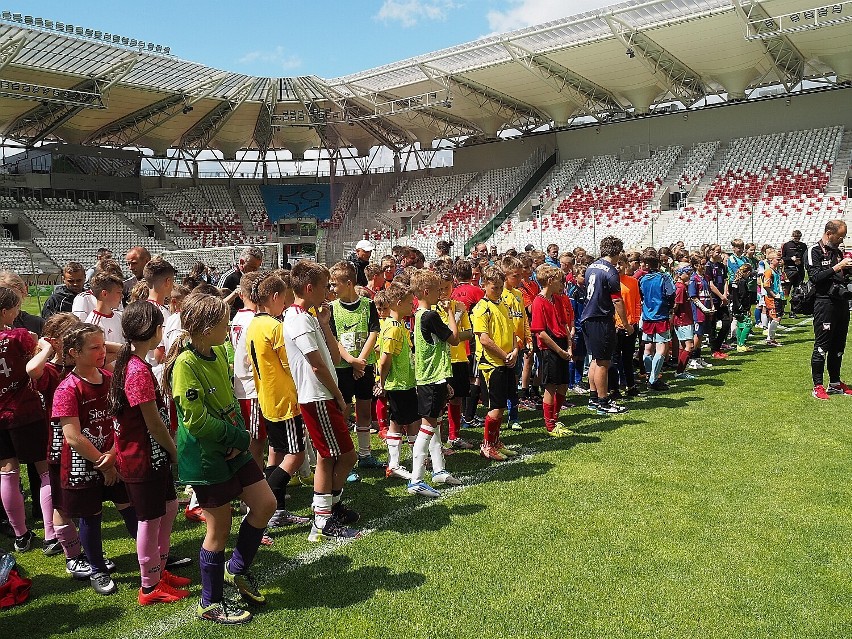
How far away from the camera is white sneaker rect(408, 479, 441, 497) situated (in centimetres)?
519

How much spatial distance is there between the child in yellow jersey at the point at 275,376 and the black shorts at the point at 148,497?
910 mm

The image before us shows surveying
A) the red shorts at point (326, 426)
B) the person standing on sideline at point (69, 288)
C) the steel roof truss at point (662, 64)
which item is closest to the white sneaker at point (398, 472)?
the red shorts at point (326, 426)

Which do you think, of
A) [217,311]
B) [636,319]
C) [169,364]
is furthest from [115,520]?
[636,319]

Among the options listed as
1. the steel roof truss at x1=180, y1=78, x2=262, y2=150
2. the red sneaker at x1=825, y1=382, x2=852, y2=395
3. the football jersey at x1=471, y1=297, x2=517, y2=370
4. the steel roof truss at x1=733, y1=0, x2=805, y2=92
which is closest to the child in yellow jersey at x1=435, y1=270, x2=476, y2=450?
the football jersey at x1=471, y1=297, x2=517, y2=370

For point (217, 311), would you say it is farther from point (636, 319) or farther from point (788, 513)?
point (636, 319)

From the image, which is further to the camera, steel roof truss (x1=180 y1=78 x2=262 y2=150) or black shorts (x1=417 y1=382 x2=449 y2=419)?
steel roof truss (x1=180 y1=78 x2=262 y2=150)

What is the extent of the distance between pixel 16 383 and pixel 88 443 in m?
1.08

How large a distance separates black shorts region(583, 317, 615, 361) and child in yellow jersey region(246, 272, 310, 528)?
397 centimetres

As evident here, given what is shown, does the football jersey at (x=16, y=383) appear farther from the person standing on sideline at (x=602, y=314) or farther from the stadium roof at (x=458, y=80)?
the stadium roof at (x=458, y=80)

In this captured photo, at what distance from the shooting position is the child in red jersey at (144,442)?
359 cm

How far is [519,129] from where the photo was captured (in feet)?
122

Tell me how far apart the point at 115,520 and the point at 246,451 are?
2273 millimetres

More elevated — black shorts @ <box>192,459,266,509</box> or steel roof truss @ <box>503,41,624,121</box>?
steel roof truss @ <box>503,41,624,121</box>

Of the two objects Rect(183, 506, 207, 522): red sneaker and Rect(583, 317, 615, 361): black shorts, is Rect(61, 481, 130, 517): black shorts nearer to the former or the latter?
Rect(183, 506, 207, 522): red sneaker
